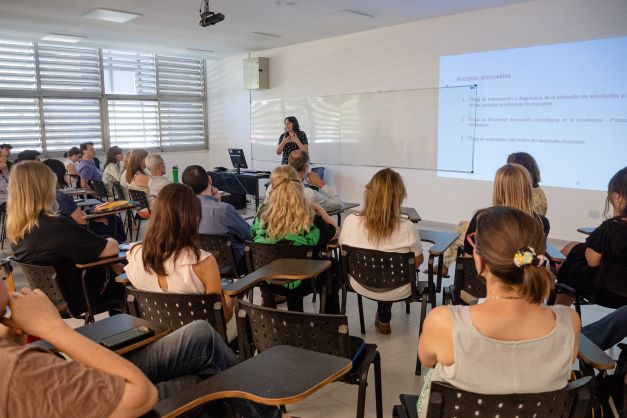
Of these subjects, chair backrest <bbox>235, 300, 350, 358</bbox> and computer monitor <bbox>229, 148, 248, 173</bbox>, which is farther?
computer monitor <bbox>229, 148, 248, 173</bbox>

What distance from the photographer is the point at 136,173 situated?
5.99 metres

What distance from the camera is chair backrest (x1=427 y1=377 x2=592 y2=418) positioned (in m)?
1.29

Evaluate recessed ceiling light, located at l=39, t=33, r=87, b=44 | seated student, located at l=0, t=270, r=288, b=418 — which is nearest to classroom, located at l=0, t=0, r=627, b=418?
seated student, located at l=0, t=270, r=288, b=418

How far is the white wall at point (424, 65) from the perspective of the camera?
5.67 meters

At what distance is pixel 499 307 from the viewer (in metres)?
1.38

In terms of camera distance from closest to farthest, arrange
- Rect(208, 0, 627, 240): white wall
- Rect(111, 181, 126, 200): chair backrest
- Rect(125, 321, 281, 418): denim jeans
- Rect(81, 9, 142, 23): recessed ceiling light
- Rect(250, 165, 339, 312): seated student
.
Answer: Rect(125, 321, 281, 418): denim jeans → Rect(250, 165, 339, 312): seated student → Rect(208, 0, 627, 240): white wall → Rect(81, 9, 142, 23): recessed ceiling light → Rect(111, 181, 126, 200): chair backrest

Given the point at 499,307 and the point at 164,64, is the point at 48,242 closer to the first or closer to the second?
the point at 499,307

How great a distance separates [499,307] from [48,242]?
2.45m

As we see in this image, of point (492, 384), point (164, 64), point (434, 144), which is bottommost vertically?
point (492, 384)

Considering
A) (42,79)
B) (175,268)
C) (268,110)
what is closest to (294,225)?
(175,268)

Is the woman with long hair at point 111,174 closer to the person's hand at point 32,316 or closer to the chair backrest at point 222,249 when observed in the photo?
the chair backrest at point 222,249

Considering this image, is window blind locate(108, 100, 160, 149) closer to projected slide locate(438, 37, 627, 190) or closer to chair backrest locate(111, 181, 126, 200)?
chair backrest locate(111, 181, 126, 200)

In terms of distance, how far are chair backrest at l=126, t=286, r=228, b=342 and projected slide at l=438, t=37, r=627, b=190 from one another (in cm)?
507

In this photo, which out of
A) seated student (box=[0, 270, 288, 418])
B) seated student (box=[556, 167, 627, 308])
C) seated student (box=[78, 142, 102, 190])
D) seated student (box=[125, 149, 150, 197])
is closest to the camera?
seated student (box=[0, 270, 288, 418])
